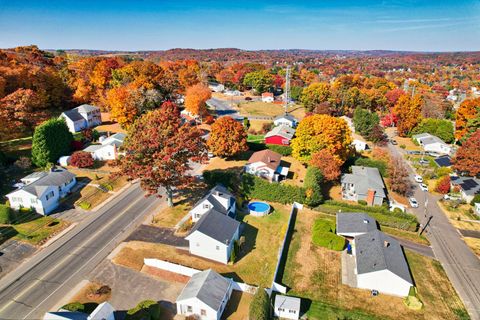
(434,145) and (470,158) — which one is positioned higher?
(470,158)

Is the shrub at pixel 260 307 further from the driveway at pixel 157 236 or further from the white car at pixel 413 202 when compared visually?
the white car at pixel 413 202

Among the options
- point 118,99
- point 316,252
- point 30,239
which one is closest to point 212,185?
point 316,252

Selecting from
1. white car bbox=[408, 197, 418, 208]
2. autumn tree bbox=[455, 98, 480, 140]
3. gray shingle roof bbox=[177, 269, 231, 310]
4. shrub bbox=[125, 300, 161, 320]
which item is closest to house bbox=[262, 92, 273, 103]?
autumn tree bbox=[455, 98, 480, 140]

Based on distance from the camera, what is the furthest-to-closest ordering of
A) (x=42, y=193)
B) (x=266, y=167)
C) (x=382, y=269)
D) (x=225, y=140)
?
(x=225, y=140), (x=266, y=167), (x=42, y=193), (x=382, y=269)

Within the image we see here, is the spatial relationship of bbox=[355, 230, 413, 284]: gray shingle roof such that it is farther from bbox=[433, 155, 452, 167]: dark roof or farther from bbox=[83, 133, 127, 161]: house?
bbox=[83, 133, 127, 161]: house

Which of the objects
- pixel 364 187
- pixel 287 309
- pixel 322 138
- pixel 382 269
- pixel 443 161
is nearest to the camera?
pixel 287 309

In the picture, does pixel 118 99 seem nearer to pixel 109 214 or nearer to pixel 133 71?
pixel 133 71

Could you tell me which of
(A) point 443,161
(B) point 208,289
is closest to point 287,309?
(B) point 208,289

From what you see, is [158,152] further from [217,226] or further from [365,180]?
[365,180]
